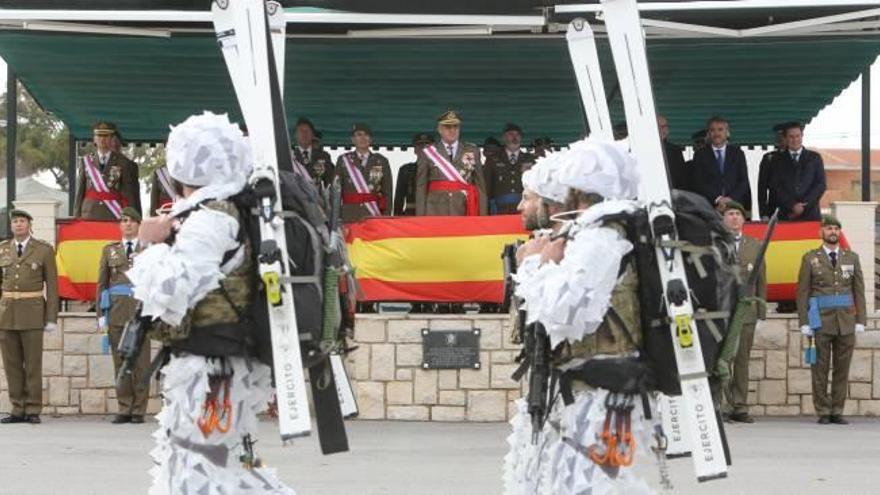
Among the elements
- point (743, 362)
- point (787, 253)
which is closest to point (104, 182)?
point (743, 362)

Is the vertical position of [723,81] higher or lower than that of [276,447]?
higher

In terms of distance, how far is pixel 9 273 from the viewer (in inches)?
606

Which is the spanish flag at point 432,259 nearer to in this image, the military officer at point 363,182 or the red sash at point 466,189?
the red sash at point 466,189

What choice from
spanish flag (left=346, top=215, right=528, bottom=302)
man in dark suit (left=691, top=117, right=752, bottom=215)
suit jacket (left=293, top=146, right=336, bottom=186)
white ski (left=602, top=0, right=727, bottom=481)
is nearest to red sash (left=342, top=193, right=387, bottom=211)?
suit jacket (left=293, top=146, right=336, bottom=186)

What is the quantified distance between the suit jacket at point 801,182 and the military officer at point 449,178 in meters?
3.13

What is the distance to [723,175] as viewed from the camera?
1655cm

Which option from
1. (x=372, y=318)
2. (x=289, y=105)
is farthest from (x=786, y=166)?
(x=289, y=105)

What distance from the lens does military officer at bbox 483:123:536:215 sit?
16797 mm

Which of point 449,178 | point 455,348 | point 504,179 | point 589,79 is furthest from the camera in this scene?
point 504,179

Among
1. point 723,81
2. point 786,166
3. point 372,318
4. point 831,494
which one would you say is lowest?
point 831,494

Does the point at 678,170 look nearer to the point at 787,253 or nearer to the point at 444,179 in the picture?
the point at 787,253

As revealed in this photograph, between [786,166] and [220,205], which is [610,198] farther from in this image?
[786,166]

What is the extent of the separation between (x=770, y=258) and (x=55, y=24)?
730cm

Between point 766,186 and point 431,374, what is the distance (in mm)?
4482
